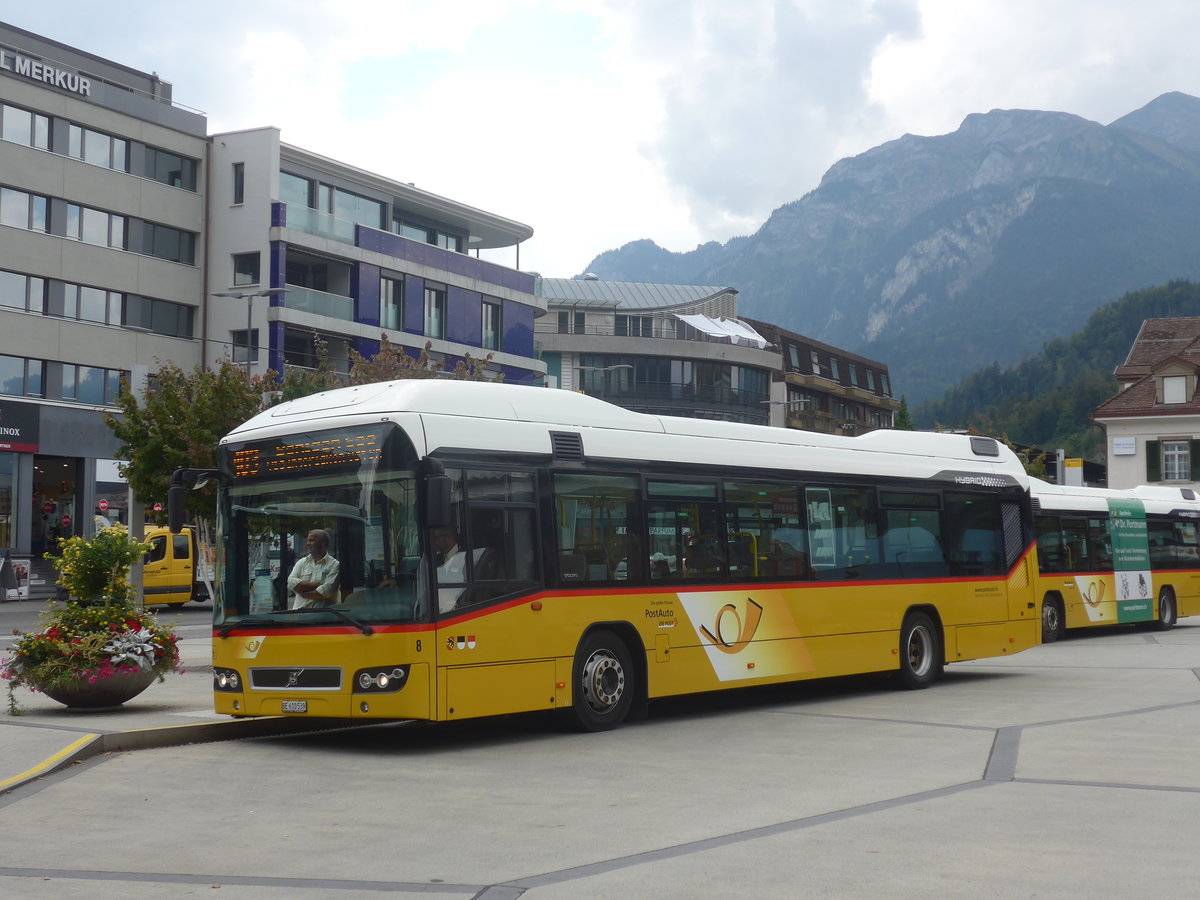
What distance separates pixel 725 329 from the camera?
99062 millimetres

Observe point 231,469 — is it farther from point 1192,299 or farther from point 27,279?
point 1192,299

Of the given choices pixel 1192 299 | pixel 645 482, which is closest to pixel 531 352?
pixel 645 482

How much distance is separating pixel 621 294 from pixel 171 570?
67.6 metres

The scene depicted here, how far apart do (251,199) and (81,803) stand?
1682 inches

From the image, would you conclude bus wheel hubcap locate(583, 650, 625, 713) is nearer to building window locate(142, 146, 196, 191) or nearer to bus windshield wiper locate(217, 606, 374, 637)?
bus windshield wiper locate(217, 606, 374, 637)

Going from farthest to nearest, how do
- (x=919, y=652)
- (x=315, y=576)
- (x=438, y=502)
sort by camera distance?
(x=919, y=652), (x=315, y=576), (x=438, y=502)

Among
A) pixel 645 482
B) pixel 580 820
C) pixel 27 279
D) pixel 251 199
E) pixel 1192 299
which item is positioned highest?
pixel 1192 299

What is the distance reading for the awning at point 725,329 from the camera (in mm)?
96688

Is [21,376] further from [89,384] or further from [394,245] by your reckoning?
[394,245]

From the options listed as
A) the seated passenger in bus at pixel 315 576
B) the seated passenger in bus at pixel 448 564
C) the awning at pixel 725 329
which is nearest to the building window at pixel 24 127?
the seated passenger in bus at pixel 315 576

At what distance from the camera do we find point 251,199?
162 feet

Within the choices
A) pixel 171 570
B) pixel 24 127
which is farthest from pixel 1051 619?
pixel 24 127

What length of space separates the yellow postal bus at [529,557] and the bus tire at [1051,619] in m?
11.9

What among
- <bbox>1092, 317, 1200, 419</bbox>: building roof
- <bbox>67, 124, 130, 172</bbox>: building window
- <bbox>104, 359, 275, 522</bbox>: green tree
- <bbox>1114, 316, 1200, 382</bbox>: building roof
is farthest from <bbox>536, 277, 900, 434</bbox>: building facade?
<bbox>104, 359, 275, 522</bbox>: green tree
